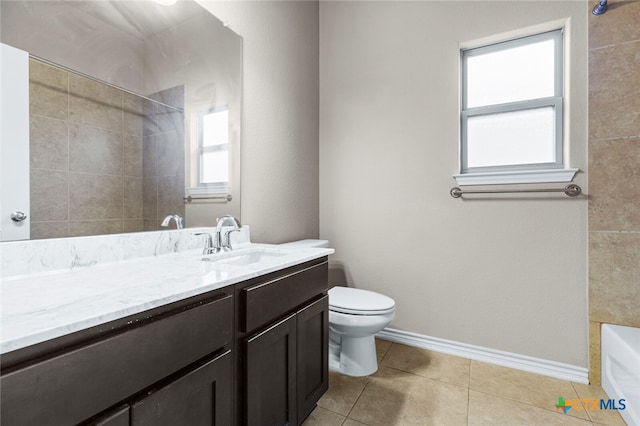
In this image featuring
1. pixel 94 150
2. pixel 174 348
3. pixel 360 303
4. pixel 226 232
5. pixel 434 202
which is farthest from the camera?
pixel 434 202

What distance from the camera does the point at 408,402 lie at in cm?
158

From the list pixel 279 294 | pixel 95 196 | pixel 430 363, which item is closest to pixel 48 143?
pixel 95 196

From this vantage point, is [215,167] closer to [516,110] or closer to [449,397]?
[449,397]

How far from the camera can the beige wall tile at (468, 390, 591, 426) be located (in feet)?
4.68

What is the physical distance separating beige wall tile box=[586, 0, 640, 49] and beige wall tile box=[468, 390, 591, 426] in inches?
77.0

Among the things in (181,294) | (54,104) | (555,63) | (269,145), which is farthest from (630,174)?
(54,104)

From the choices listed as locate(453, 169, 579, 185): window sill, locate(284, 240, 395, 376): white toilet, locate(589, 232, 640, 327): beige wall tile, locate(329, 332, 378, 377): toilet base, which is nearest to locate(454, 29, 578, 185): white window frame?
locate(453, 169, 579, 185): window sill

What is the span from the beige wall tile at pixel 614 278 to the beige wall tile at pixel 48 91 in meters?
2.56

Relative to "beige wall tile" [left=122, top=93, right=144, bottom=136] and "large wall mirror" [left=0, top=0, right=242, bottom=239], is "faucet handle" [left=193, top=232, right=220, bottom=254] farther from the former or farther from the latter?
"beige wall tile" [left=122, top=93, right=144, bottom=136]

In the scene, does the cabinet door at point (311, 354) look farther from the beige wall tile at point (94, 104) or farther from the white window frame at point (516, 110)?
the white window frame at point (516, 110)

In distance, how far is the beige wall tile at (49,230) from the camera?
3.19ft

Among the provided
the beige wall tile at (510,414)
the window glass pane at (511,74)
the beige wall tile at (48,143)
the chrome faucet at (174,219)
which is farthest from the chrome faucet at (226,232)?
the window glass pane at (511,74)

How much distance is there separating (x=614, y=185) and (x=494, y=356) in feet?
4.00

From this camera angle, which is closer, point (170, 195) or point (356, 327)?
point (170, 195)
